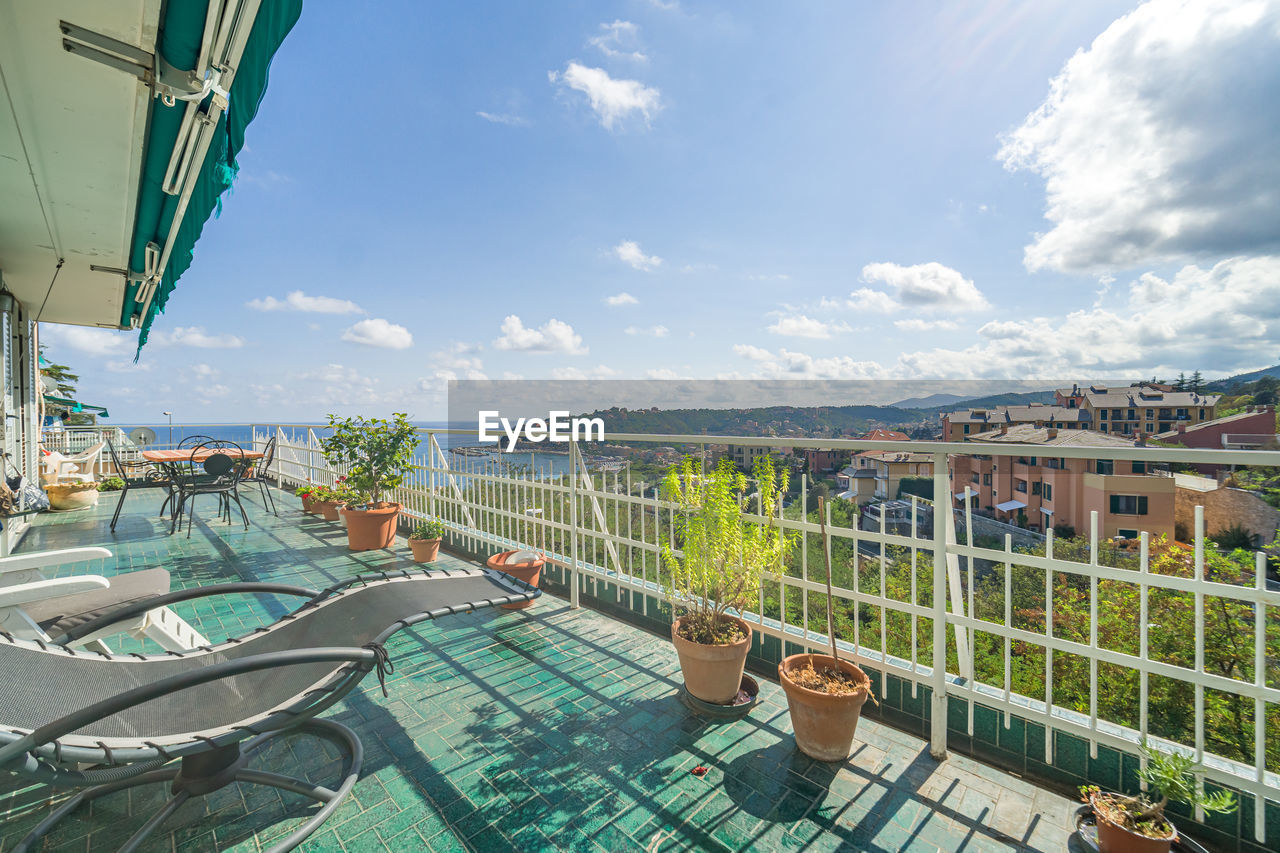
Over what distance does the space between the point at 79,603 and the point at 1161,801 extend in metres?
4.27

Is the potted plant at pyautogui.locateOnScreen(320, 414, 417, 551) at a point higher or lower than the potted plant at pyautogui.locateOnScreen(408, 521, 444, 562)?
higher

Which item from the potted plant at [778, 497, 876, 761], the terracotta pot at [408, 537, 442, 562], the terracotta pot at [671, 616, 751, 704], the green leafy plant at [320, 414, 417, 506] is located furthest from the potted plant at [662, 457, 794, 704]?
the green leafy plant at [320, 414, 417, 506]

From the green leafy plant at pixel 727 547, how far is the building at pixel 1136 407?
14279 millimetres

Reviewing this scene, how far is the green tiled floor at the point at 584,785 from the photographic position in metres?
1.69

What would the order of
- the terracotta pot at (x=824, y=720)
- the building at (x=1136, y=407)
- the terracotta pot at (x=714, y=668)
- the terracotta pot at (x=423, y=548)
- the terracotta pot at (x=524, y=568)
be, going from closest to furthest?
the terracotta pot at (x=824, y=720) → the terracotta pot at (x=714, y=668) → the terracotta pot at (x=524, y=568) → the terracotta pot at (x=423, y=548) → the building at (x=1136, y=407)

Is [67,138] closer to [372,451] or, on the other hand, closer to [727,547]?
[372,451]

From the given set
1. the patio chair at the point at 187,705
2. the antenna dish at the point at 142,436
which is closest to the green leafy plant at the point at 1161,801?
the patio chair at the point at 187,705

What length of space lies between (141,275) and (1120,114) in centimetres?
3776

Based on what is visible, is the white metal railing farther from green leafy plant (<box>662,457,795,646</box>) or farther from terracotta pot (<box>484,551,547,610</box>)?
terracotta pot (<box>484,551,547,610</box>)

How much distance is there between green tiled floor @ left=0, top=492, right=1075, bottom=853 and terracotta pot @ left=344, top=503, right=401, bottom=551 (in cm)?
262

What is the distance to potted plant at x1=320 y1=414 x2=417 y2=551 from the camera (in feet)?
17.0

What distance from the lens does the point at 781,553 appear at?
2.48m

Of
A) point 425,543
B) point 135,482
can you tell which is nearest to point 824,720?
Answer: point 425,543

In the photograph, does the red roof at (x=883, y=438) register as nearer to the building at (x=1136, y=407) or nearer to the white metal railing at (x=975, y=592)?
the white metal railing at (x=975, y=592)
